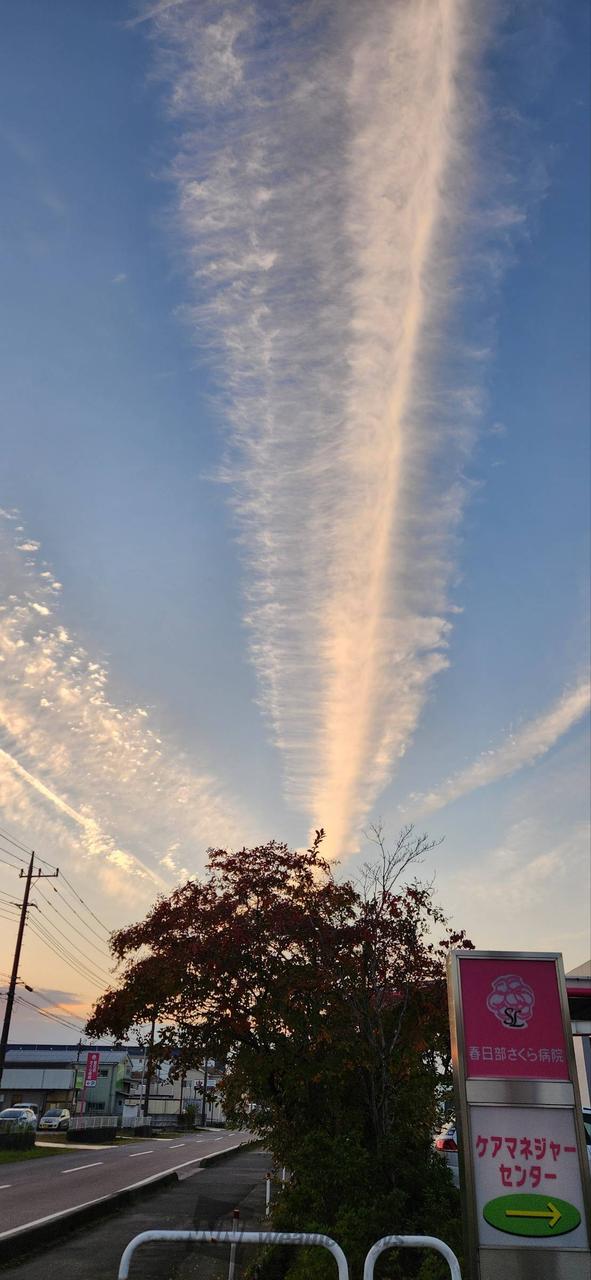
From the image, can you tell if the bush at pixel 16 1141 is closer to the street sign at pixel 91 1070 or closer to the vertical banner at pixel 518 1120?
the street sign at pixel 91 1070

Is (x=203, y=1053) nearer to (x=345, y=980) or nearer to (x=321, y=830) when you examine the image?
(x=345, y=980)

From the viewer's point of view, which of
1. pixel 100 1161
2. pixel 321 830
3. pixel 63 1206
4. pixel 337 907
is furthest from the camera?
pixel 100 1161

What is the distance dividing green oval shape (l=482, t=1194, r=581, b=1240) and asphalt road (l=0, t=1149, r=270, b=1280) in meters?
5.98

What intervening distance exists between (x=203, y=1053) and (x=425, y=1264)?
5421 millimetres

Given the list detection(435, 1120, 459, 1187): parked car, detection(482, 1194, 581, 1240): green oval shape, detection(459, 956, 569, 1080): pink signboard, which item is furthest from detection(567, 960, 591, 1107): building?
detection(482, 1194, 581, 1240): green oval shape

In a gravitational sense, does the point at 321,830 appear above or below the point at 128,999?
above

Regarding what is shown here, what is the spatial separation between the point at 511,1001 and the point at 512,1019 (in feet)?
0.51

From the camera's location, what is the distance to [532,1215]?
737 cm

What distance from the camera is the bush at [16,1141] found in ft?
105

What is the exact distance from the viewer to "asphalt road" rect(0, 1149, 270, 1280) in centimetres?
1148

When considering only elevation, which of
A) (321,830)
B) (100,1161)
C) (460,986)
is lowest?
(100,1161)

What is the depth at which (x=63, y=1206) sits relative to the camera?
54.2 ft

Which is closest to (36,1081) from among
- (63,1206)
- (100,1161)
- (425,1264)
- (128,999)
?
(100,1161)

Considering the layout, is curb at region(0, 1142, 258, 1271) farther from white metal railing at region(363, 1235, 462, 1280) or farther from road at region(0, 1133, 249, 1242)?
white metal railing at region(363, 1235, 462, 1280)
